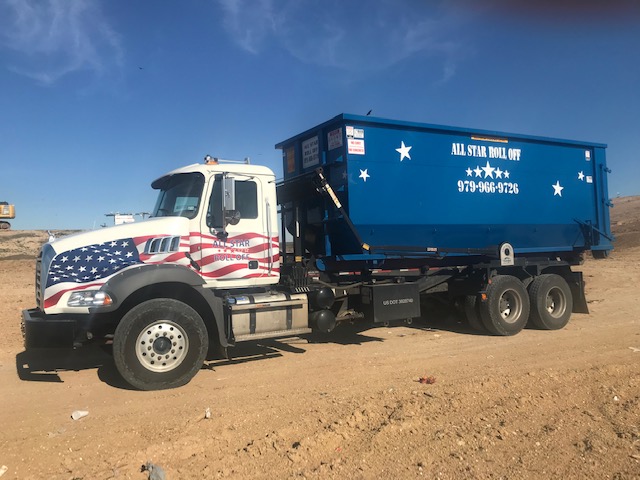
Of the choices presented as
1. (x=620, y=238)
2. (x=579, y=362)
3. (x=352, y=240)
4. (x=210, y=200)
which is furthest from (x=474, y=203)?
(x=620, y=238)

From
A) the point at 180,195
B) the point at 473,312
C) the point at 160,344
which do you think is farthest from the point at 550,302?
the point at 160,344

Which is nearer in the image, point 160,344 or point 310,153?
point 160,344

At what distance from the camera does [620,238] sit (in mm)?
32281

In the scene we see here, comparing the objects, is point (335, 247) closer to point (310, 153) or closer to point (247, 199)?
point (310, 153)

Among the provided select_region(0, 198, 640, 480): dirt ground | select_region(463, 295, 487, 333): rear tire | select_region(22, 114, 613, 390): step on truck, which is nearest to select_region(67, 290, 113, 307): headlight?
select_region(22, 114, 613, 390): step on truck

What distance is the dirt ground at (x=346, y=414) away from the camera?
3.73 metres

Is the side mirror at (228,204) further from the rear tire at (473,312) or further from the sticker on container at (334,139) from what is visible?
the rear tire at (473,312)

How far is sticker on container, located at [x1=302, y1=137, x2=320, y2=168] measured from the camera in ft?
27.2

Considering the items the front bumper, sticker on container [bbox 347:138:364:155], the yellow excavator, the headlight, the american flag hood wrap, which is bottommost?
the front bumper

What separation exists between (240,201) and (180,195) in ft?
2.76

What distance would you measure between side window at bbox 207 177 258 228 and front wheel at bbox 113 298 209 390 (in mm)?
1261

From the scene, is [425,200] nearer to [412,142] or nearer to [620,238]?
[412,142]

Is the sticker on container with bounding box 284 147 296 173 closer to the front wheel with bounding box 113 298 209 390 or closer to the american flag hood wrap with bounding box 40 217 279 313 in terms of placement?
the american flag hood wrap with bounding box 40 217 279 313

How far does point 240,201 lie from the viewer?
7.05m
